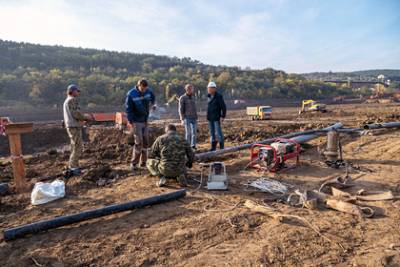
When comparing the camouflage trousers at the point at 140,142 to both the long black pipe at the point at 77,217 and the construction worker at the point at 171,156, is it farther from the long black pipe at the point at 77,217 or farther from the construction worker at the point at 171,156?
the long black pipe at the point at 77,217

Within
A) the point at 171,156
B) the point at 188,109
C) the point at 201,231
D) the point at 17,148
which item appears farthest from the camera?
the point at 188,109

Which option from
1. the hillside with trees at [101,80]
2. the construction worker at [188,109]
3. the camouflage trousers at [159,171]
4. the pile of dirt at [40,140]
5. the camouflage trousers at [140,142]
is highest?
the hillside with trees at [101,80]

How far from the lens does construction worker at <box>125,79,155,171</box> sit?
21.7 feet

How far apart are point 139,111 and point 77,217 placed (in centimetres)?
312

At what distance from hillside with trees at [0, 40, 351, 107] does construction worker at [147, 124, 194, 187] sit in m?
32.0

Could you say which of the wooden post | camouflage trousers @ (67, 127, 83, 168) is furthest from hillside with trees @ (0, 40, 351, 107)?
the wooden post

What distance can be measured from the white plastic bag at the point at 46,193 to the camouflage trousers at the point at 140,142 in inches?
73.2

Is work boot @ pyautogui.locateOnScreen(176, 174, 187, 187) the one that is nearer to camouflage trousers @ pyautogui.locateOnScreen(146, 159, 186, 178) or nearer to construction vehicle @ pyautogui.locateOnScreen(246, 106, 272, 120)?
camouflage trousers @ pyautogui.locateOnScreen(146, 159, 186, 178)

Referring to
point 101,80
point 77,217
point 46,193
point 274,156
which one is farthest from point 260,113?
point 101,80

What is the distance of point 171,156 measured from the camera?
17.7ft

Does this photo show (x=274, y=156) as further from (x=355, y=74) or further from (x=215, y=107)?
(x=355, y=74)

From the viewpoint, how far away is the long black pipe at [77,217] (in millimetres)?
3735

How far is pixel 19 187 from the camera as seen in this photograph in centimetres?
590

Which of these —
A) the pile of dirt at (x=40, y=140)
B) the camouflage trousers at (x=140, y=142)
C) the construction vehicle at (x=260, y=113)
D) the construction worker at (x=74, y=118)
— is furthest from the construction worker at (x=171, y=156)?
the construction vehicle at (x=260, y=113)
